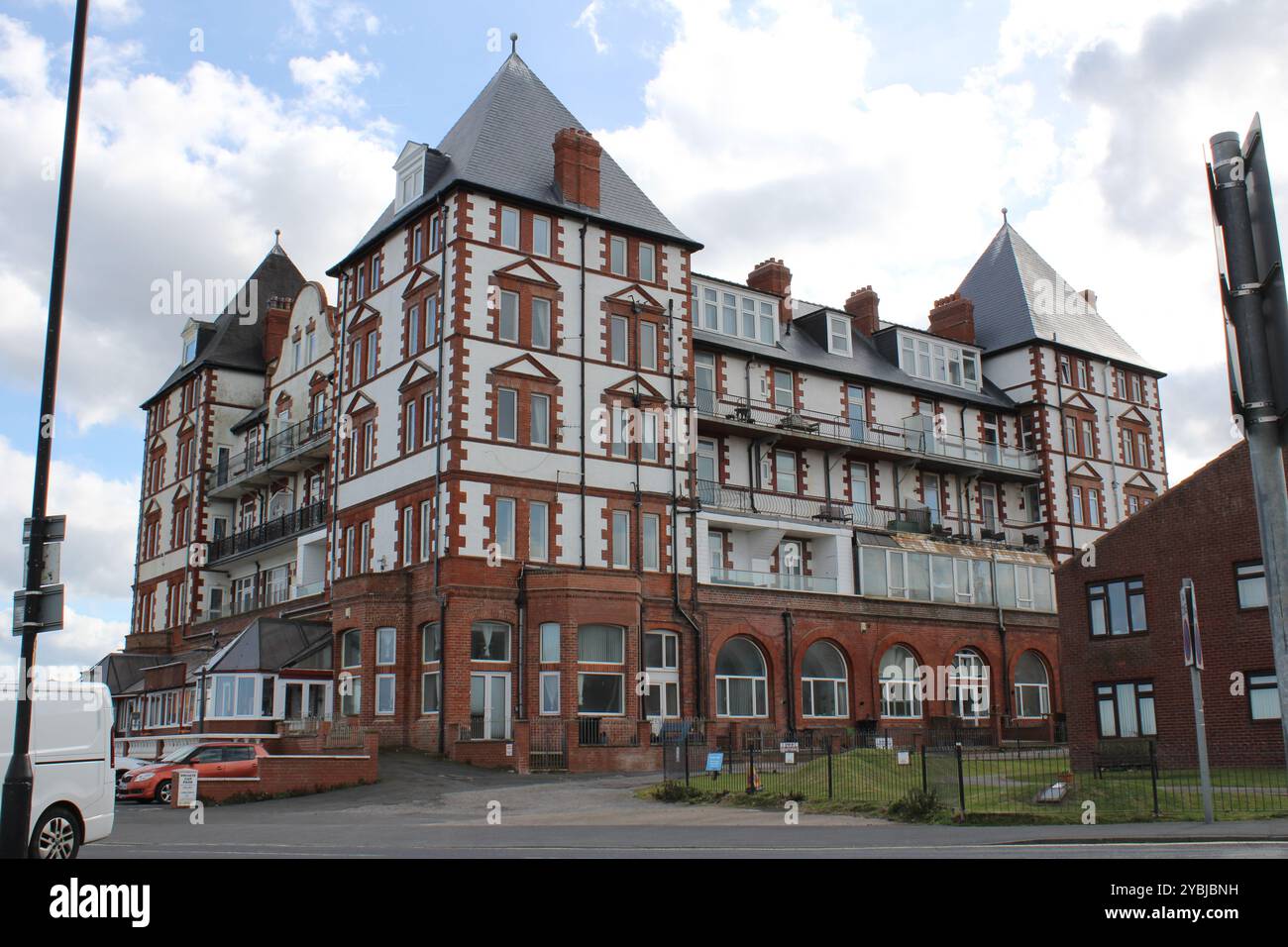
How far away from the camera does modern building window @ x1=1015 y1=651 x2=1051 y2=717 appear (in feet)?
169

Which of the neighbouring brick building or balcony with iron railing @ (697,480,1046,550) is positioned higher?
balcony with iron railing @ (697,480,1046,550)

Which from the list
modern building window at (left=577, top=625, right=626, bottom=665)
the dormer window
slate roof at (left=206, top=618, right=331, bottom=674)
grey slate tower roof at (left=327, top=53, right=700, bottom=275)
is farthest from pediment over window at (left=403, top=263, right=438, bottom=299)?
the dormer window

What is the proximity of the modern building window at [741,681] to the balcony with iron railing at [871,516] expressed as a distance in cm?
502

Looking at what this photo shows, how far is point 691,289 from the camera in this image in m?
48.2

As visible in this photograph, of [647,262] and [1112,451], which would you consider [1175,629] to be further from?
[1112,451]

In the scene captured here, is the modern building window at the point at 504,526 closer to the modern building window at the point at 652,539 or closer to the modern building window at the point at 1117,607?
the modern building window at the point at 652,539

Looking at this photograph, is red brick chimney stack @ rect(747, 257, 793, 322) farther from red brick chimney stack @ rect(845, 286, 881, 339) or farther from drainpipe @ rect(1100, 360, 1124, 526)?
drainpipe @ rect(1100, 360, 1124, 526)

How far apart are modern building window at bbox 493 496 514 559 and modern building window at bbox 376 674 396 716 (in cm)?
522

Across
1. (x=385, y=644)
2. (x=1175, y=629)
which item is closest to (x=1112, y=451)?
(x=1175, y=629)

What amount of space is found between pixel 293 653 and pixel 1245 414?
38937 mm

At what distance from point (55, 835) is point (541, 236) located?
102ft

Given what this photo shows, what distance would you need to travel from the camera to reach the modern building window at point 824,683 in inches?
1769
